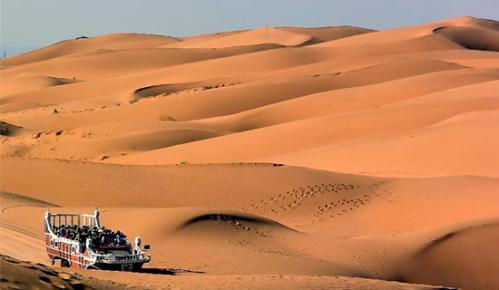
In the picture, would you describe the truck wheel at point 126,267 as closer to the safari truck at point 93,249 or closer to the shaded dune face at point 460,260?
the safari truck at point 93,249

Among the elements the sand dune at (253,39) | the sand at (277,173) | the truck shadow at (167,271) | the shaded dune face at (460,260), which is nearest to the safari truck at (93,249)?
the truck shadow at (167,271)

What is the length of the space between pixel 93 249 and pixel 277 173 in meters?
11.3

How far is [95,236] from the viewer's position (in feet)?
47.4

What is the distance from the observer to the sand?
1620 cm

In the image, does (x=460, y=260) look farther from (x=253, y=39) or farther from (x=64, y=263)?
(x=253, y=39)

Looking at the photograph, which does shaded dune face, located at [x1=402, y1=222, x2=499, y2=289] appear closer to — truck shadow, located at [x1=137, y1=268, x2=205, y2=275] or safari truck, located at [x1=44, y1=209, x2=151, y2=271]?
truck shadow, located at [x1=137, y1=268, x2=205, y2=275]

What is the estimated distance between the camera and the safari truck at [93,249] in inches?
540

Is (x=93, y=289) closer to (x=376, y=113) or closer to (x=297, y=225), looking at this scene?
(x=297, y=225)

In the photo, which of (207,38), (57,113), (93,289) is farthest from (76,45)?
(93,289)

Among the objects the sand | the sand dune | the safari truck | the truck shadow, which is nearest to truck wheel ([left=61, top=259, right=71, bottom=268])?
the safari truck

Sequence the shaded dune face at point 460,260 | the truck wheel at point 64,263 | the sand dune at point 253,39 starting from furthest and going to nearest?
the sand dune at point 253,39 < the shaded dune face at point 460,260 < the truck wheel at point 64,263

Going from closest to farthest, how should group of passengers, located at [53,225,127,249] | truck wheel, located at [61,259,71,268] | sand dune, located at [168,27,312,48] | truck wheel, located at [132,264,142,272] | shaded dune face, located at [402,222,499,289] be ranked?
1. truck wheel, located at [132,264,142,272]
2. group of passengers, located at [53,225,127,249]
3. truck wheel, located at [61,259,71,268]
4. shaded dune face, located at [402,222,499,289]
5. sand dune, located at [168,27,312,48]

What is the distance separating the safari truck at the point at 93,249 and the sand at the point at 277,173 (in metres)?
0.56

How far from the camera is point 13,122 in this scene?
45781mm
